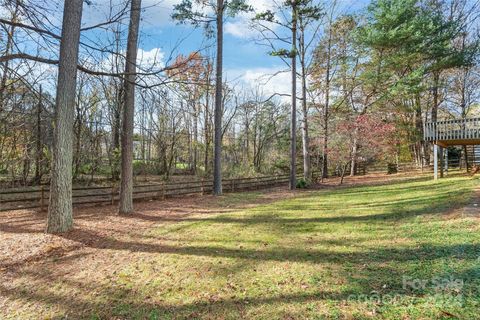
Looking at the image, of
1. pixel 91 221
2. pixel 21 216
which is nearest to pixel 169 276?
pixel 91 221

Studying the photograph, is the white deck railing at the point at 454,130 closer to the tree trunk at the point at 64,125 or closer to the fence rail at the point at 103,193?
the fence rail at the point at 103,193

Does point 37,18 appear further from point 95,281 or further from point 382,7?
point 382,7

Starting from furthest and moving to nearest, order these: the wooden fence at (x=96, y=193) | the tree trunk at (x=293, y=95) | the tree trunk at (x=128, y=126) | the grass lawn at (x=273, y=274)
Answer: the tree trunk at (x=293, y=95), the wooden fence at (x=96, y=193), the tree trunk at (x=128, y=126), the grass lawn at (x=273, y=274)

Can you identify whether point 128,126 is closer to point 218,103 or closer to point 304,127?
point 218,103

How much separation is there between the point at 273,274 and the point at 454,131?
12301 millimetres

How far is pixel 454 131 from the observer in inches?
457

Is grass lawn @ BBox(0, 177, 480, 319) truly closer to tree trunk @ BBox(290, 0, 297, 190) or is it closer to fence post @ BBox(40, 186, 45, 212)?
fence post @ BBox(40, 186, 45, 212)

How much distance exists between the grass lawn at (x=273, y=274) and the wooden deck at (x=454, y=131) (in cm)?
773

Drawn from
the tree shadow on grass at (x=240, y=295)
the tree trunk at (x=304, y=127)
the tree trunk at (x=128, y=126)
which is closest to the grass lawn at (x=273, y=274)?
the tree shadow on grass at (x=240, y=295)

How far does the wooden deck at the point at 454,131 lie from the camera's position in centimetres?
1119

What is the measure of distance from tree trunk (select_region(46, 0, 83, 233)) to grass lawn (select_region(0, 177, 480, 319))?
3.02 feet

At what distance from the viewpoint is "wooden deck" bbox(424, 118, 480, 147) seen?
1119 centimetres

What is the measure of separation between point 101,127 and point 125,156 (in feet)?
24.4

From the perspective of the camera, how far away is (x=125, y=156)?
7496 mm
